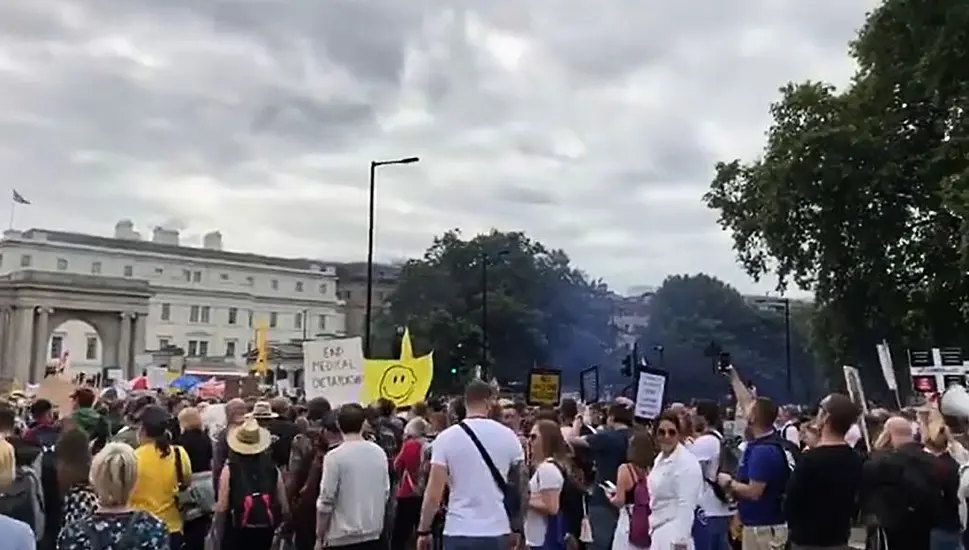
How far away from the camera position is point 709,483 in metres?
10.8

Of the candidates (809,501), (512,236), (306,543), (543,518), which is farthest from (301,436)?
(512,236)

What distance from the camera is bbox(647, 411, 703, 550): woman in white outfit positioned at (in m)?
8.53

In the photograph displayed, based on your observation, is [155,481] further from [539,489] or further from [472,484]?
[539,489]

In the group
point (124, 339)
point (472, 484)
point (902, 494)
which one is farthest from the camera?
point (124, 339)

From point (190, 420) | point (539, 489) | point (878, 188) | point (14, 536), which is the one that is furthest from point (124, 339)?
point (14, 536)

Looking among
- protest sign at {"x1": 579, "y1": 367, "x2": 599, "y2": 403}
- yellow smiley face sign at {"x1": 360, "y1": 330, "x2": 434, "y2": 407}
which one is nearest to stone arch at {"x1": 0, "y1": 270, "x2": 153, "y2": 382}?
protest sign at {"x1": 579, "y1": 367, "x2": 599, "y2": 403}

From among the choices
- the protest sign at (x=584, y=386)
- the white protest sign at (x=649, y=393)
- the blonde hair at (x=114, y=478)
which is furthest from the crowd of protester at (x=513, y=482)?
the protest sign at (x=584, y=386)

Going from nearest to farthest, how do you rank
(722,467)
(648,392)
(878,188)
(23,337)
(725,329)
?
(722,467), (648,392), (878,188), (23,337), (725,329)

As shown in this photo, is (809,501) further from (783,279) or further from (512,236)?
(512,236)

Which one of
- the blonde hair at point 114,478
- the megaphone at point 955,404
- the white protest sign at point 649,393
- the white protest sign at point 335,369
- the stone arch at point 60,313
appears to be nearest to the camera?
the blonde hair at point 114,478

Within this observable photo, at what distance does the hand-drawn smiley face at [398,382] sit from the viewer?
1973cm

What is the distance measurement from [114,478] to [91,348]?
128 m

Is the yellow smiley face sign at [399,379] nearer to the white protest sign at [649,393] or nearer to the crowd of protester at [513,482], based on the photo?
the white protest sign at [649,393]

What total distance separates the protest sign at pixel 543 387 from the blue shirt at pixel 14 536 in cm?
1770
